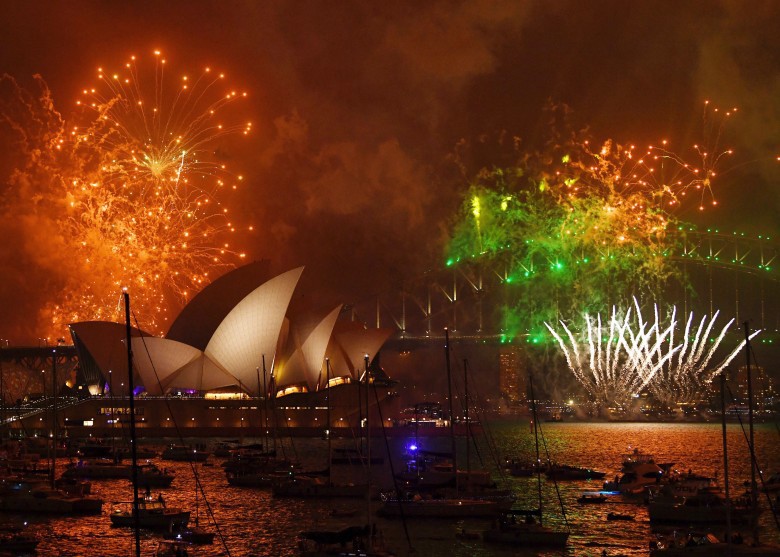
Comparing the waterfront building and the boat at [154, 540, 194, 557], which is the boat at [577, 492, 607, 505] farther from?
the waterfront building

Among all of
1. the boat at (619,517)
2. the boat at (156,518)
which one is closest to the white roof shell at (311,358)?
the boat at (619,517)

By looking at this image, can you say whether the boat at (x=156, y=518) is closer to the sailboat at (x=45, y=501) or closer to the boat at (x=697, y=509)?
the sailboat at (x=45, y=501)

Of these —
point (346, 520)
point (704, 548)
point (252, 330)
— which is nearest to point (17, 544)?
point (346, 520)

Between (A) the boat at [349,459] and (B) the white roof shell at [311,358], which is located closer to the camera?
(A) the boat at [349,459]

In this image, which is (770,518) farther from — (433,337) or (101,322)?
(433,337)

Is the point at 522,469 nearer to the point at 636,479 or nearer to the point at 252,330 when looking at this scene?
the point at 636,479
